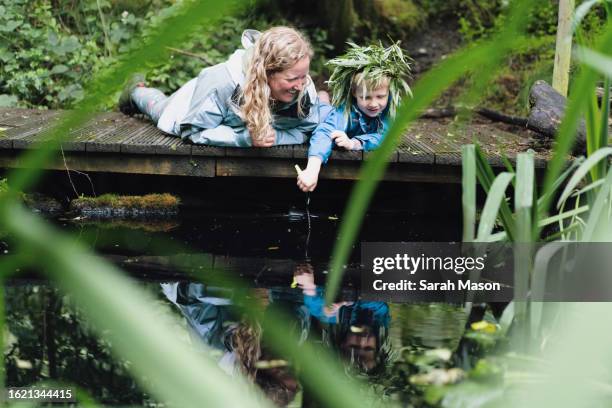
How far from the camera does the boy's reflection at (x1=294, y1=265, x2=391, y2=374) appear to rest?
227 centimetres

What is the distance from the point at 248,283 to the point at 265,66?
126 cm

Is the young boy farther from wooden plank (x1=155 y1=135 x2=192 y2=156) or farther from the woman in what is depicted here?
wooden plank (x1=155 y1=135 x2=192 y2=156)

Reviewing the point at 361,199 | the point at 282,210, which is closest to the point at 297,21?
the point at 282,210

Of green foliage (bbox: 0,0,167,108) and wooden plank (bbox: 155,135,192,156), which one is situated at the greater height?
green foliage (bbox: 0,0,167,108)

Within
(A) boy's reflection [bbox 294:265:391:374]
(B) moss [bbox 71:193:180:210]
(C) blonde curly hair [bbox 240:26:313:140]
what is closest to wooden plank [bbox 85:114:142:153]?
(B) moss [bbox 71:193:180:210]

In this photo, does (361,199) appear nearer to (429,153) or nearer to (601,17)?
(429,153)

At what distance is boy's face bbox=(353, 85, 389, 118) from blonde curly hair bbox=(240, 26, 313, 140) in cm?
35

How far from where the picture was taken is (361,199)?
0.56 m

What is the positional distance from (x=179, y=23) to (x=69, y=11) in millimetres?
7012

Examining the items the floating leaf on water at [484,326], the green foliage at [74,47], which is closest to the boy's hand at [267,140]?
the floating leaf on water at [484,326]

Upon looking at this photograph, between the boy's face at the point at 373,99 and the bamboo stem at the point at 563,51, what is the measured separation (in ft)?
3.54

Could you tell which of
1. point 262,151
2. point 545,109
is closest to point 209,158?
point 262,151

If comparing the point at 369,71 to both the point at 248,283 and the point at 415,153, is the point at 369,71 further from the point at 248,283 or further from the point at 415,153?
the point at 248,283

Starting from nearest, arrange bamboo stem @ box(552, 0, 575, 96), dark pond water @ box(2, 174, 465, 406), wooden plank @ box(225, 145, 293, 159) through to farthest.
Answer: dark pond water @ box(2, 174, 465, 406) < wooden plank @ box(225, 145, 293, 159) < bamboo stem @ box(552, 0, 575, 96)
